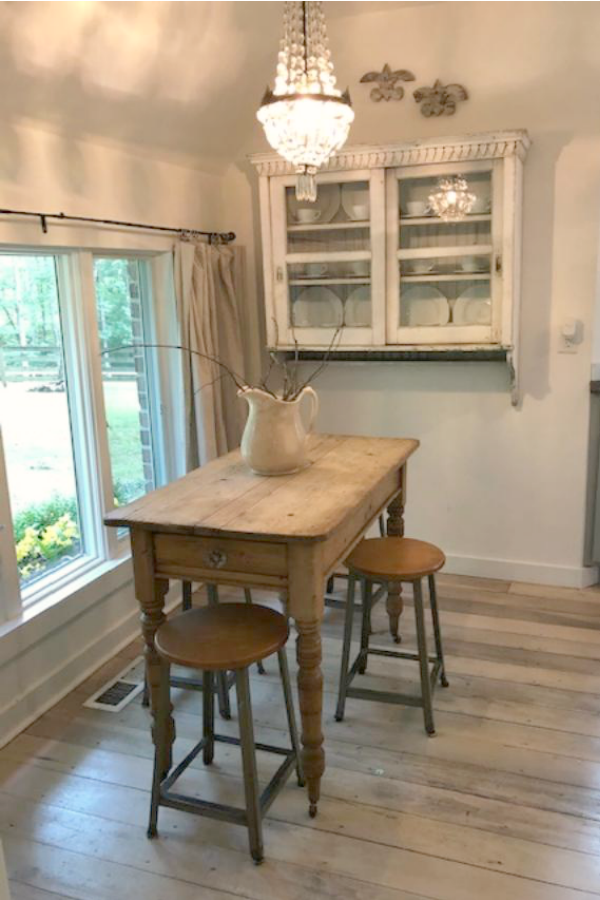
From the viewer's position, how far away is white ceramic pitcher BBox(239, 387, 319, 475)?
7.86 ft

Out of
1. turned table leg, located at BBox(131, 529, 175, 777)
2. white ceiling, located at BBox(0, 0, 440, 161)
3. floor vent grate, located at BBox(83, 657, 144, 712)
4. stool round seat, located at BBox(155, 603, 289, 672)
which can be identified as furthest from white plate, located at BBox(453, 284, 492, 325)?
floor vent grate, located at BBox(83, 657, 144, 712)

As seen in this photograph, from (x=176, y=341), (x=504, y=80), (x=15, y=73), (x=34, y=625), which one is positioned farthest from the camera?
(x=176, y=341)

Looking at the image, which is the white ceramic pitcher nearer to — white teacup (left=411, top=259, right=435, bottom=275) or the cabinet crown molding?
white teacup (left=411, top=259, right=435, bottom=275)

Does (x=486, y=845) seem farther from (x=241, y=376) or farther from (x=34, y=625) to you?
(x=241, y=376)

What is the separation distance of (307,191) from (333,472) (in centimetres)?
89

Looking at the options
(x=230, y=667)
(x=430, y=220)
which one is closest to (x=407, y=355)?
(x=430, y=220)

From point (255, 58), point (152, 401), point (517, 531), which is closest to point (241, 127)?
point (255, 58)

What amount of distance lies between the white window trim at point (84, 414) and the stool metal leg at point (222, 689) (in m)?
0.63

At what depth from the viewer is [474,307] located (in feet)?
11.4

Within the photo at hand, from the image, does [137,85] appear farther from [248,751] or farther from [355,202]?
[248,751]

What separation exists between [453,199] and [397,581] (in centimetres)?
181

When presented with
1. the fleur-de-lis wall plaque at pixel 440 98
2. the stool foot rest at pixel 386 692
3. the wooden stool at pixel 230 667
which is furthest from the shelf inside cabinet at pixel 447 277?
the wooden stool at pixel 230 667

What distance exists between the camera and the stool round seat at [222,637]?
76.5 inches

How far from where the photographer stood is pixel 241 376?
390cm
